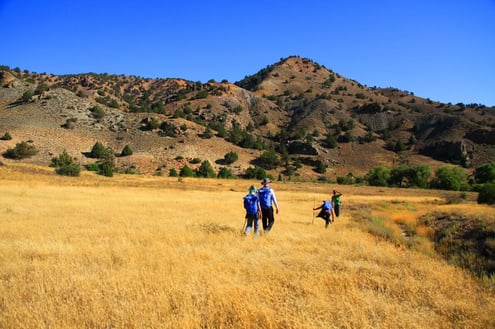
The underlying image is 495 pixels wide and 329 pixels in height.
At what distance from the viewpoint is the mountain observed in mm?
64938

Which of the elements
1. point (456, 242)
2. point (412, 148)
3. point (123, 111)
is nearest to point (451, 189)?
point (412, 148)

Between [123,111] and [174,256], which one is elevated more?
[123,111]

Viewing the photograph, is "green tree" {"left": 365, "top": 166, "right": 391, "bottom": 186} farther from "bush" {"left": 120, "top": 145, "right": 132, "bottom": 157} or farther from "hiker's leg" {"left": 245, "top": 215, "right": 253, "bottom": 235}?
"hiker's leg" {"left": 245, "top": 215, "right": 253, "bottom": 235}

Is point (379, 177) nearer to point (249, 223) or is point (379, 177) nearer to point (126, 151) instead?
point (126, 151)

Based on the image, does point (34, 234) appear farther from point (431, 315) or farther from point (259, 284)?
point (431, 315)

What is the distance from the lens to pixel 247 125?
98938mm

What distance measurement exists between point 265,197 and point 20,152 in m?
54.5

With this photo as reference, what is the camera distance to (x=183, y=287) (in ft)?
19.3

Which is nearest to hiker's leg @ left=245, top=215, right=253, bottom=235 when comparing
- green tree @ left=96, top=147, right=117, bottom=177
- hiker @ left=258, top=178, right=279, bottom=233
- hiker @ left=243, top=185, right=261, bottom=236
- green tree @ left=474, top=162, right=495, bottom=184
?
hiker @ left=243, top=185, right=261, bottom=236

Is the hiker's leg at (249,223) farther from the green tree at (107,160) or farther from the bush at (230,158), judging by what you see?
the bush at (230,158)

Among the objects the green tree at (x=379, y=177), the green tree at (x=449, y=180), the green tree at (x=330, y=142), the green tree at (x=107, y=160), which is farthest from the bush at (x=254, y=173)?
the green tree at (x=449, y=180)

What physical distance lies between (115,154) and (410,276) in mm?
62574

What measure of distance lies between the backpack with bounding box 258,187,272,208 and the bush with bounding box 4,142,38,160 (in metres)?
54.1

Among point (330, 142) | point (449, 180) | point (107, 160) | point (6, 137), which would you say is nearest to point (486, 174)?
point (449, 180)
